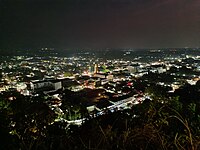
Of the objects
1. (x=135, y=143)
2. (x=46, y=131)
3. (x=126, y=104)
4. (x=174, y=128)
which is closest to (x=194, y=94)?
(x=126, y=104)

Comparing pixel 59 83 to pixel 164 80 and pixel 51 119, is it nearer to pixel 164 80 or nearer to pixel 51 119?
pixel 164 80

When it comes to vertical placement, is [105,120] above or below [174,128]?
below

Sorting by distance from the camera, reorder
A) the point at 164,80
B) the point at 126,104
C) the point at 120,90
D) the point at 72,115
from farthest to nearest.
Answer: the point at 164,80 → the point at 120,90 → the point at 126,104 → the point at 72,115

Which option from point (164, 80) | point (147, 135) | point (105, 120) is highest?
point (147, 135)

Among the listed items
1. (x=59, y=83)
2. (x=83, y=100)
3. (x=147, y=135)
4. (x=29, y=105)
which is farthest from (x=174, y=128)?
(x=59, y=83)

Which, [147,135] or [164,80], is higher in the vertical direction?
[147,135]

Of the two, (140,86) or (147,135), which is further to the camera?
(140,86)

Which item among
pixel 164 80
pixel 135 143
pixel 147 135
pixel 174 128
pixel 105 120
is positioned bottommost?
pixel 164 80

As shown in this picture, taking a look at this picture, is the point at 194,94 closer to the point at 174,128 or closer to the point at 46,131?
the point at 174,128

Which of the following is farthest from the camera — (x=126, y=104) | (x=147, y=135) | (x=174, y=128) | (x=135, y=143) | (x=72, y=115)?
(x=126, y=104)
